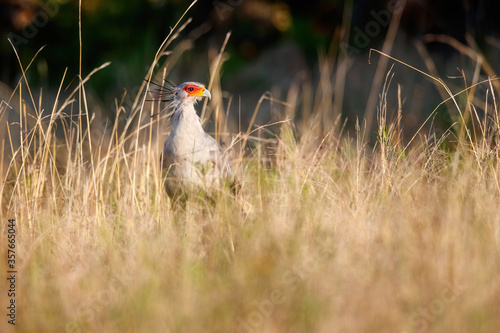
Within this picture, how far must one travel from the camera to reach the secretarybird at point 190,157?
4.44 meters

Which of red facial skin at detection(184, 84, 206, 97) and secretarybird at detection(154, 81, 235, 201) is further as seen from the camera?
red facial skin at detection(184, 84, 206, 97)

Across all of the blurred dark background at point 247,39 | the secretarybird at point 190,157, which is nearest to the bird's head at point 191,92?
the secretarybird at point 190,157

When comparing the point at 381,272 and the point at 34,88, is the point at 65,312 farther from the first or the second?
the point at 34,88

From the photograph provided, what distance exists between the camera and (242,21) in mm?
9961

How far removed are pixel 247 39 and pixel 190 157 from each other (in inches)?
238

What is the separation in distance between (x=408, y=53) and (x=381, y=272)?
6.90 metres

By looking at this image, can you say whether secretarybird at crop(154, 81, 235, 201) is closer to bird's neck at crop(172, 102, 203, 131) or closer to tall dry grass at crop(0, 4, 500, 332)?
bird's neck at crop(172, 102, 203, 131)

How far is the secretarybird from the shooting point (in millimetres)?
4441

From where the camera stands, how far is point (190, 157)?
14.7 ft

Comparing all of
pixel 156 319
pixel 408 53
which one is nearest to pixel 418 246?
pixel 156 319

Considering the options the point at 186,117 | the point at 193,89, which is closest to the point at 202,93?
the point at 193,89

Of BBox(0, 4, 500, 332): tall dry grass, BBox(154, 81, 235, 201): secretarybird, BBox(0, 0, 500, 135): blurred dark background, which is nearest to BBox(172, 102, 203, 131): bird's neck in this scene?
BBox(154, 81, 235, 201): secretarybird

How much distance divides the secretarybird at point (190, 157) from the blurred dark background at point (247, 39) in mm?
4043

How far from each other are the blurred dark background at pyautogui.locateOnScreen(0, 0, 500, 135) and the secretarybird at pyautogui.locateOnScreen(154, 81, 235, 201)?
13.3ft
